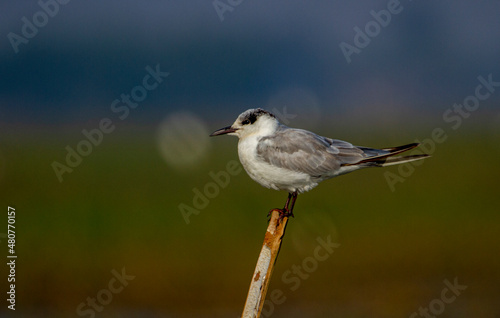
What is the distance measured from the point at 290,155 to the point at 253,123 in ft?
1.77

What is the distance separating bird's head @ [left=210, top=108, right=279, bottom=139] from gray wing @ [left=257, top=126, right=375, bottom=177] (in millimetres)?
120

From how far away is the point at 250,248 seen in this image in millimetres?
14391

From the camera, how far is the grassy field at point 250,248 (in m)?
12.7

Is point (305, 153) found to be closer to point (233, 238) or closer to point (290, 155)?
point (290, 155)

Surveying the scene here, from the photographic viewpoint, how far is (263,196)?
18.0 m

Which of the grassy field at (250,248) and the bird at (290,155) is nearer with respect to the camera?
the bird at (290,155)

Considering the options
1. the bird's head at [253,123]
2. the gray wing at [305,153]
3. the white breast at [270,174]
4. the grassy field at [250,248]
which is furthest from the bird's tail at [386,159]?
the grassy field at [250,248]

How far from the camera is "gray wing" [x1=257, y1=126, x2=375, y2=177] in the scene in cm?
634

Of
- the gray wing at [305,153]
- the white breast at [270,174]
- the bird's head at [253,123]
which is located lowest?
the white breast at [270,174]

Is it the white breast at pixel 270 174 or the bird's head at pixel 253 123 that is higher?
the bird's head at pixel 253 123

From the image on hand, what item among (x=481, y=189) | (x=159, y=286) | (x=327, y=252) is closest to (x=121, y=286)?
(x=159, y=286)

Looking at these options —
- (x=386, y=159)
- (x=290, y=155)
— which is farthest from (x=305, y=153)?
(x=386, y=159)

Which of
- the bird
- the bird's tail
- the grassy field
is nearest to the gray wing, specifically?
the bird

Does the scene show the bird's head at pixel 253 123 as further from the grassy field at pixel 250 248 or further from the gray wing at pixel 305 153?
the grassy field at pixel 250 248
